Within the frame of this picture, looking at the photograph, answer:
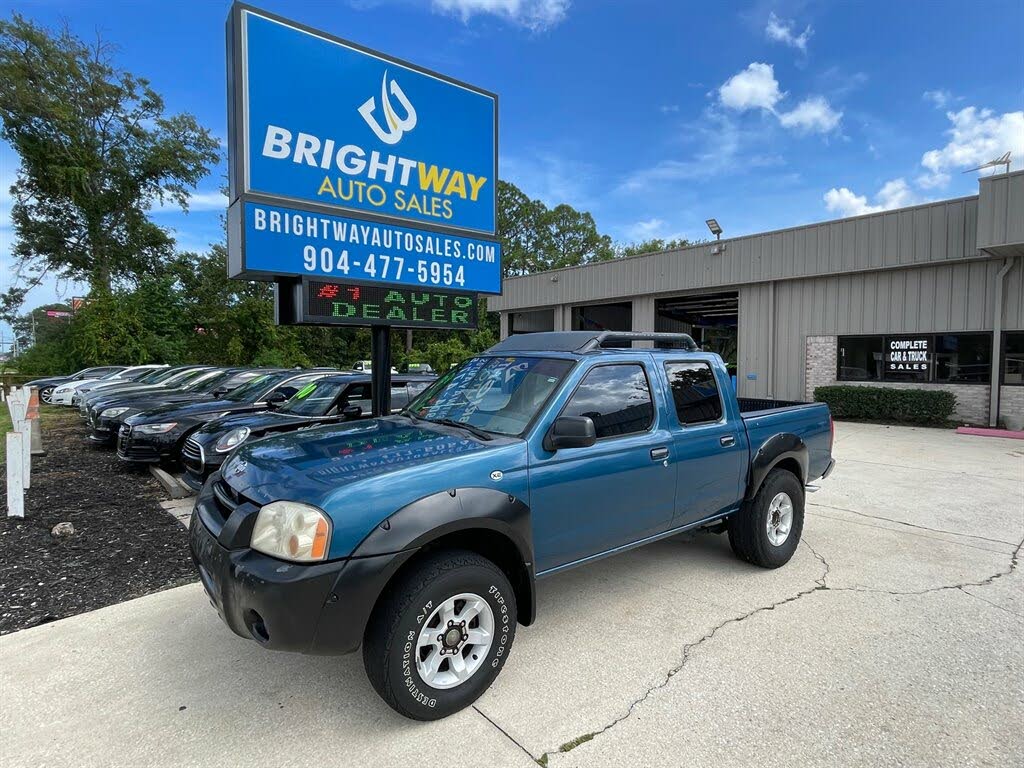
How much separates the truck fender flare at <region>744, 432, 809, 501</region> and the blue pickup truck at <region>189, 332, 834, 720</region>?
22 millimetres

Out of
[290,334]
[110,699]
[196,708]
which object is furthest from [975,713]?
[290,334]

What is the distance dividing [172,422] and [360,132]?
5163 millimetres

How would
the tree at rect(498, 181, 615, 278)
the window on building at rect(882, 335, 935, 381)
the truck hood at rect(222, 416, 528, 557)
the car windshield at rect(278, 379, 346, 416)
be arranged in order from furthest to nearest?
the tree at rect(498, 181, 615, 278), the window on building at rect(882, 335, 935, 381), the car windshield at rect(278, 379, 346, 416), the truck hood at rect(222, 416, 528, 557)

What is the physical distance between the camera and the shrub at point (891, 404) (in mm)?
13883

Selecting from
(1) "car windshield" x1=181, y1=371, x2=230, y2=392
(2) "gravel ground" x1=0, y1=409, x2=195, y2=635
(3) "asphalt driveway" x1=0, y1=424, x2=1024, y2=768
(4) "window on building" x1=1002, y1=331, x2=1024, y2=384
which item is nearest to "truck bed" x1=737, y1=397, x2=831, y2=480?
(3) "asphalt driveway" x1=0, y1=424, x2=1024, y2=768

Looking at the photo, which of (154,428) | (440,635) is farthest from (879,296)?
(154,428)

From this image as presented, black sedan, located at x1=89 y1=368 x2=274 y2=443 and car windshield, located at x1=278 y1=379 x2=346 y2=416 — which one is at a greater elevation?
car windshield, located at x1=278 y1=379 x2=346 y2=416

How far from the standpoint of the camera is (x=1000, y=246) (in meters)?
12.3

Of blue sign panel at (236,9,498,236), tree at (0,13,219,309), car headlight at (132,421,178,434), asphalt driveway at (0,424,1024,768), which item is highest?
tree at (0,13,219,309)

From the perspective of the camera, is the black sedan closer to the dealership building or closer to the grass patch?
the grass patch

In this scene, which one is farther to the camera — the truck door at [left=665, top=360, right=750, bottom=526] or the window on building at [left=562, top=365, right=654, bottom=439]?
the truck door at [left=665, top=360, right=750, bottom=526]

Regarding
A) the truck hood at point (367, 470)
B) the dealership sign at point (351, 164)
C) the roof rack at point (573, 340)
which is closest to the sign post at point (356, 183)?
the dealership sign at point (351, 164)

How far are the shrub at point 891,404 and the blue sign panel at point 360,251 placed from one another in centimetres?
1239

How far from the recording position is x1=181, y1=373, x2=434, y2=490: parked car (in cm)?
646
